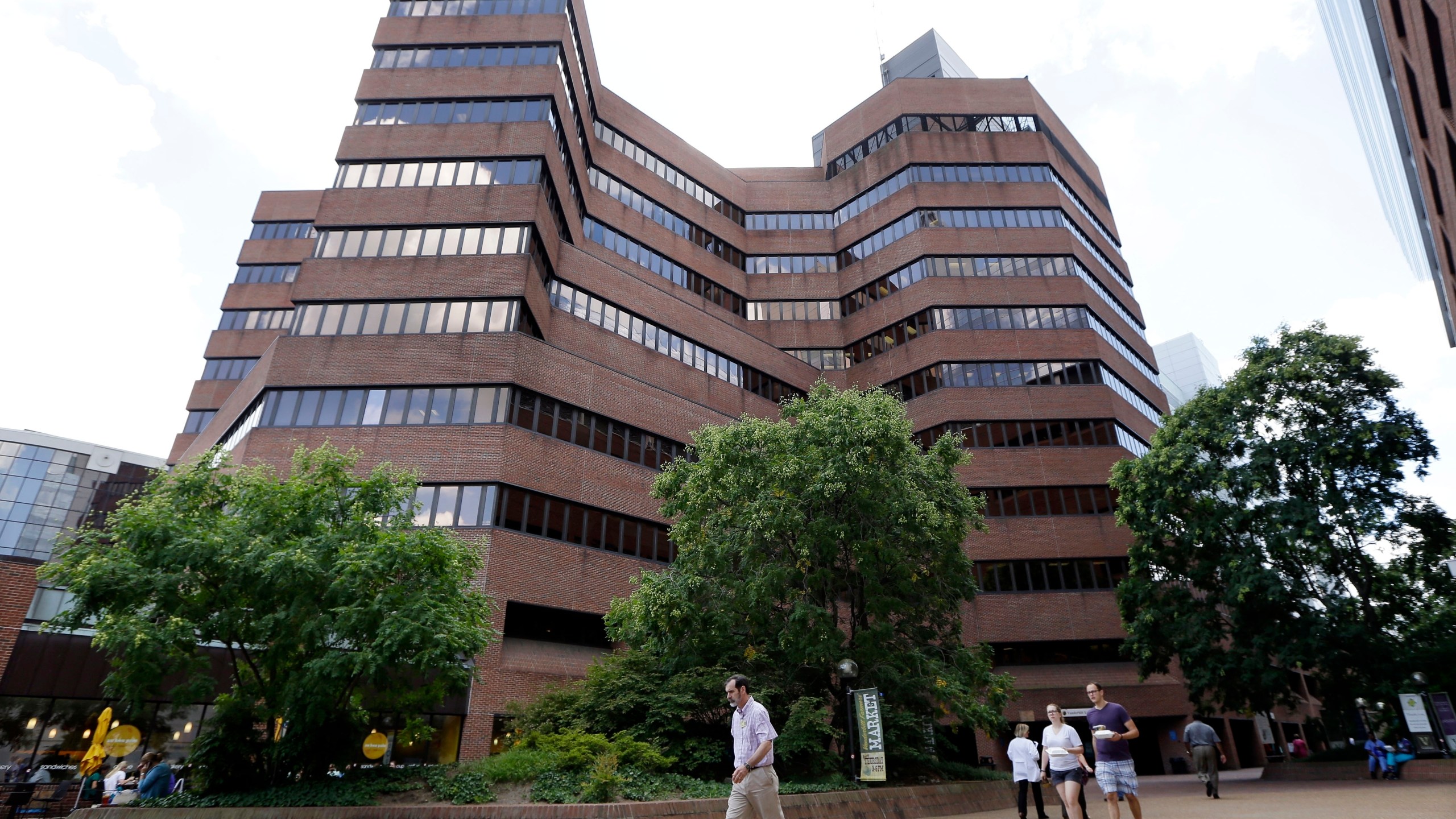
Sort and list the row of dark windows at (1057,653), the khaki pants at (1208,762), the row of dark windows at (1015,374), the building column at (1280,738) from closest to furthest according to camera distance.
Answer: the khaki pants at (1208,762) → the row of dark windows at (1057,653) → the row of dark windows at (1015,374) → the building column at (1280,738)

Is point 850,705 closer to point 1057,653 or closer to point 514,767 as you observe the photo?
point 514,767

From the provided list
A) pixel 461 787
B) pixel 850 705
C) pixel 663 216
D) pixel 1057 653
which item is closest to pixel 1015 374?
pixel 1057 653

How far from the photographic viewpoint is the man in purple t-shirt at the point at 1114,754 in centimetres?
885

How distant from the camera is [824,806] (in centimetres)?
1300

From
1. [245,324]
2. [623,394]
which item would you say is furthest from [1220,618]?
[245,324]

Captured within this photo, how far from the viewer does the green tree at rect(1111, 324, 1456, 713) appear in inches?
892

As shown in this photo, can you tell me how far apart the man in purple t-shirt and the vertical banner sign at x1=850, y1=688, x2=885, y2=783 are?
4647mm

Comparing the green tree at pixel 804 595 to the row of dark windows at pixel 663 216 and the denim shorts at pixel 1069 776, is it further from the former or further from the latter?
the row of dark windows at pixel 663 216

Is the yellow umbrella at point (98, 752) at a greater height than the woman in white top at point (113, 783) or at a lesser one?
greater

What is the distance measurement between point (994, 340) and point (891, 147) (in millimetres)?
14847

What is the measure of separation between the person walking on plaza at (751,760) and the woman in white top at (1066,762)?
4523 mm

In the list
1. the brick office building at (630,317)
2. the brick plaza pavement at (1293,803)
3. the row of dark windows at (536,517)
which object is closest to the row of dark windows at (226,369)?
the brick office building at (630,317)

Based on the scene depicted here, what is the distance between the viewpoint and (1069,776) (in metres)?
9.70

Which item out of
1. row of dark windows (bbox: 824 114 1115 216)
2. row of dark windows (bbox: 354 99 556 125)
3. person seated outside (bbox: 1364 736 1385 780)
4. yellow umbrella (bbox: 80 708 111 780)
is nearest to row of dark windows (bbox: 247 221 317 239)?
row of dark windows (bbox: 354 99 556 125)
